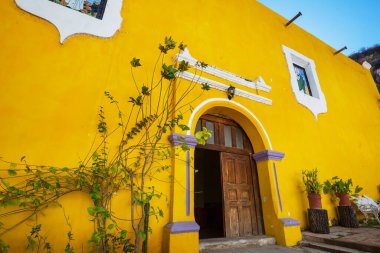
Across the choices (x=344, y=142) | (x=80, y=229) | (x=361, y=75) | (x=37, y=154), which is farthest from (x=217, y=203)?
(x=361, y=75)

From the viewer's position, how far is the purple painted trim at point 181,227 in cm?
268

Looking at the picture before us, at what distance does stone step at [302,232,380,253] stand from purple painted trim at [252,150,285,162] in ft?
4.84

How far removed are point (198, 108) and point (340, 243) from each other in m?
3.16

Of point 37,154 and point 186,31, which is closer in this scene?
point 37,154

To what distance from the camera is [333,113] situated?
256 inches

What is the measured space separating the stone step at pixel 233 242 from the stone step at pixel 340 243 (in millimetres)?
697

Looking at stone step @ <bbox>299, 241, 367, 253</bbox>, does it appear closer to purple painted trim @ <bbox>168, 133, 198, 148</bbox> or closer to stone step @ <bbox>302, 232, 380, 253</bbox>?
stone step @ <bbox>302, 232, 380, 253</bbox>

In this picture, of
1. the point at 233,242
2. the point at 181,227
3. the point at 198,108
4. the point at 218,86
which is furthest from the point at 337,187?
the point at 181,227

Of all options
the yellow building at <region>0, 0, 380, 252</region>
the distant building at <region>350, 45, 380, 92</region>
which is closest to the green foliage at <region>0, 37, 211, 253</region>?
the yellow building at <region>0, 0, 380, 252</region>

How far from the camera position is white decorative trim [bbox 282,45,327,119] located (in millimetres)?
5855

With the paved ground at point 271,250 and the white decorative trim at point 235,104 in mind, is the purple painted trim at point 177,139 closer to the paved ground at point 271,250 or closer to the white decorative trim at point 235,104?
the white decorative trim at point 235,104

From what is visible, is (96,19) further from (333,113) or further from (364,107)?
(364,107)

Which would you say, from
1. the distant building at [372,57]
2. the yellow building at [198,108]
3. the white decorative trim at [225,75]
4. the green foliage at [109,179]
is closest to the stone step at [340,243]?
the yellow building at [198,108]

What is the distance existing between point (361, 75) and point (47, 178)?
1156cm
